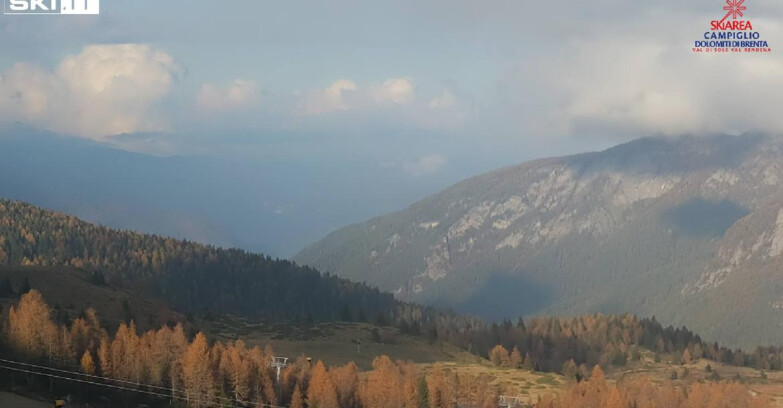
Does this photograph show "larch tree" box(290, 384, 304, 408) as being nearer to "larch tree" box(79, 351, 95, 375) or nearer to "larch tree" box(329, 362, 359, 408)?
"larch tree" box(329, 362, 359, 408)

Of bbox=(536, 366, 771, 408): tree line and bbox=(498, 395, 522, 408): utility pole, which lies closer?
bbox=(498, 395, 522, 408): utility pole

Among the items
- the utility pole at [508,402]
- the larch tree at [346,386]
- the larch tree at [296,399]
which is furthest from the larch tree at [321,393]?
the utility pole at [508,402]

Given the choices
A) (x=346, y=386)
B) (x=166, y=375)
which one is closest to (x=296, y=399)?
(x=346, y=386)

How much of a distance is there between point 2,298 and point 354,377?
79.5 meters

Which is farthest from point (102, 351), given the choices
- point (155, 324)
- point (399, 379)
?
point (155, 324)

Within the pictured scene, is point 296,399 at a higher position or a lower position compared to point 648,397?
higher

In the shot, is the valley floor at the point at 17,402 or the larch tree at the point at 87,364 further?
the larch tree at the point at 87,364

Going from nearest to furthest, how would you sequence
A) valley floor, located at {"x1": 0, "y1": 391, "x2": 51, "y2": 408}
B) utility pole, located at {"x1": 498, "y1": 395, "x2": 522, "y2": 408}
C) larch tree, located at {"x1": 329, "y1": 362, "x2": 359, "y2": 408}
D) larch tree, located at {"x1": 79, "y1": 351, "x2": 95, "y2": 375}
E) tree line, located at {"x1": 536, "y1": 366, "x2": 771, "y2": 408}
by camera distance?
valley floor, located at {"x1": 0, "y1": 391, "x2": 51, "y2": 408}, larch tree, located at {"x1": 79, "y1": 351, "x2": 95, "y2": 375}, larch tree, located at {"x1": 329, "y1": 362, "x2": 359, "y2": 408}, utility pole, located at {"x1": 498, "y1": 395, "x2": 522, "y2": 408}, tree line, located at {"x1": 536, "y1": 366, "x2": 771, "y2": 408}

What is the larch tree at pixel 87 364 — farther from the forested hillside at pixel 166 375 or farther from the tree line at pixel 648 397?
the tree line at pixel 648 397

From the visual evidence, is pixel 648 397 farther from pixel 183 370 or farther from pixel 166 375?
pixel 166 375

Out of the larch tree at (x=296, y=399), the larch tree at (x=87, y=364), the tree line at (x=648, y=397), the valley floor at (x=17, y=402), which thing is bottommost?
the tree line at (x=648, y=397)

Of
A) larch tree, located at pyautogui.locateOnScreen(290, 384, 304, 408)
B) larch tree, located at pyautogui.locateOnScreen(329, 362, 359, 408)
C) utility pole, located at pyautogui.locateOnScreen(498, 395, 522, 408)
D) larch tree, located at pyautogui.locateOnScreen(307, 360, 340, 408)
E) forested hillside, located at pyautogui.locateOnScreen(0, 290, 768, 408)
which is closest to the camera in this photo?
forested hillside, located at pyautogui.locateOnScreen(0, 290, 768, 408)

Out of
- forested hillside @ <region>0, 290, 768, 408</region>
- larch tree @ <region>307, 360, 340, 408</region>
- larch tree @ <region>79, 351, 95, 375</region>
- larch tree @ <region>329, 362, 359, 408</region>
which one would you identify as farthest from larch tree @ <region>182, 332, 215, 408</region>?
larch tree @ <region>329, 362, 359, 408</region>

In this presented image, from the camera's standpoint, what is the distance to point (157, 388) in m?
128
